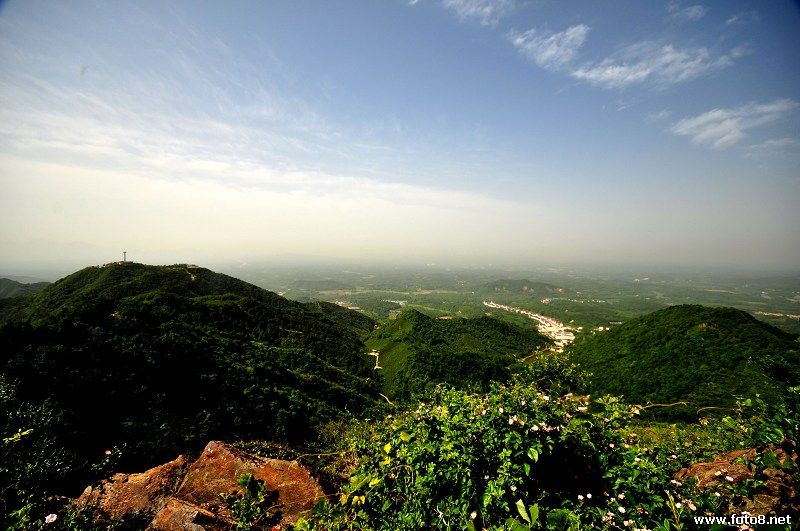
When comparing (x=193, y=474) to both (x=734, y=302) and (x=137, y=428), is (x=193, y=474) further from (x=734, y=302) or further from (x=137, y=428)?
(x=734, y=302)

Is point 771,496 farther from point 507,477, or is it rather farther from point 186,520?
point 186,520

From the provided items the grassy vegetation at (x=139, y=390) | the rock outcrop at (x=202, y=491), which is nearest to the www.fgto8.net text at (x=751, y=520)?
the rock outcrop at (x=202, y=491)

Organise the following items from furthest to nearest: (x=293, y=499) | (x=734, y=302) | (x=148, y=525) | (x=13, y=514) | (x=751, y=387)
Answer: (x=734, y=302) < (x=751, y=387) < (x=293, y=499) < (x=148, y=525) < (x=13, y=514)

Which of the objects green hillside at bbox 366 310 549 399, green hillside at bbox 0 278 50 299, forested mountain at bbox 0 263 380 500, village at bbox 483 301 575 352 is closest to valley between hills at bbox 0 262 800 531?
forested mountain at bbox 0 263 380 500

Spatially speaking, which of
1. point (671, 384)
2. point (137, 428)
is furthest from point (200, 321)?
point (671, 384)

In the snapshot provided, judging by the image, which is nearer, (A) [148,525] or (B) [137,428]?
(A) [148,525]

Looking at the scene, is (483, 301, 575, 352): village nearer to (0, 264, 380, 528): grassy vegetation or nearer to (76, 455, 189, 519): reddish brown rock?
(0, 264, 380, 528): grassy vegetation
